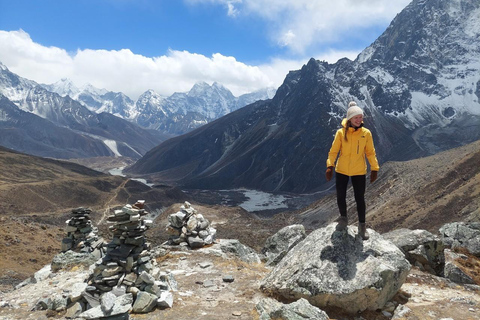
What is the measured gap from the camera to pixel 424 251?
15.5 meters

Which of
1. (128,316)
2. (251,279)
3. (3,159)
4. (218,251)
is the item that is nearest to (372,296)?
(251,279)

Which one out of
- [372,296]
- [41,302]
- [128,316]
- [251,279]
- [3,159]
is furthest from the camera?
[3,159]

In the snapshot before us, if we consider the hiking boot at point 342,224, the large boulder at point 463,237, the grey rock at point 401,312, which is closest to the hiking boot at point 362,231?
the hiking boot at point 342,224

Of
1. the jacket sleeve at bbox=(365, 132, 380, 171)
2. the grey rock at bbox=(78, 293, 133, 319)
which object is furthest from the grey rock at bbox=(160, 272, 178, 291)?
the jacket sleeve at bbox=(365, 132, 380, 171)

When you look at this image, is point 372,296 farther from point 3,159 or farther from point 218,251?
point 3,159

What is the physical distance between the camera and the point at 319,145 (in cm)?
19450

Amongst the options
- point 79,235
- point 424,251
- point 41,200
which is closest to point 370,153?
point 424,251

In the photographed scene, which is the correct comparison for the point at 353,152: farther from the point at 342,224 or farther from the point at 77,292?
the point at 77,292

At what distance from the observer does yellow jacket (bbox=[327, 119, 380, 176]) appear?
10.4 m

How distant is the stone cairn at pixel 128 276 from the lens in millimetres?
9797

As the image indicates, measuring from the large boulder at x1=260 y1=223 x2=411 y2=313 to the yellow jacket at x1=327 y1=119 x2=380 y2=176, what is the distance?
2547 millimetres

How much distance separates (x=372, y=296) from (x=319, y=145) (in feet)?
624

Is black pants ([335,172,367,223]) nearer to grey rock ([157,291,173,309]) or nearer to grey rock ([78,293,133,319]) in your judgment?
grey rock ([157,291,173,309])

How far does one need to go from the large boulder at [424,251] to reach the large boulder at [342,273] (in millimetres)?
4815
